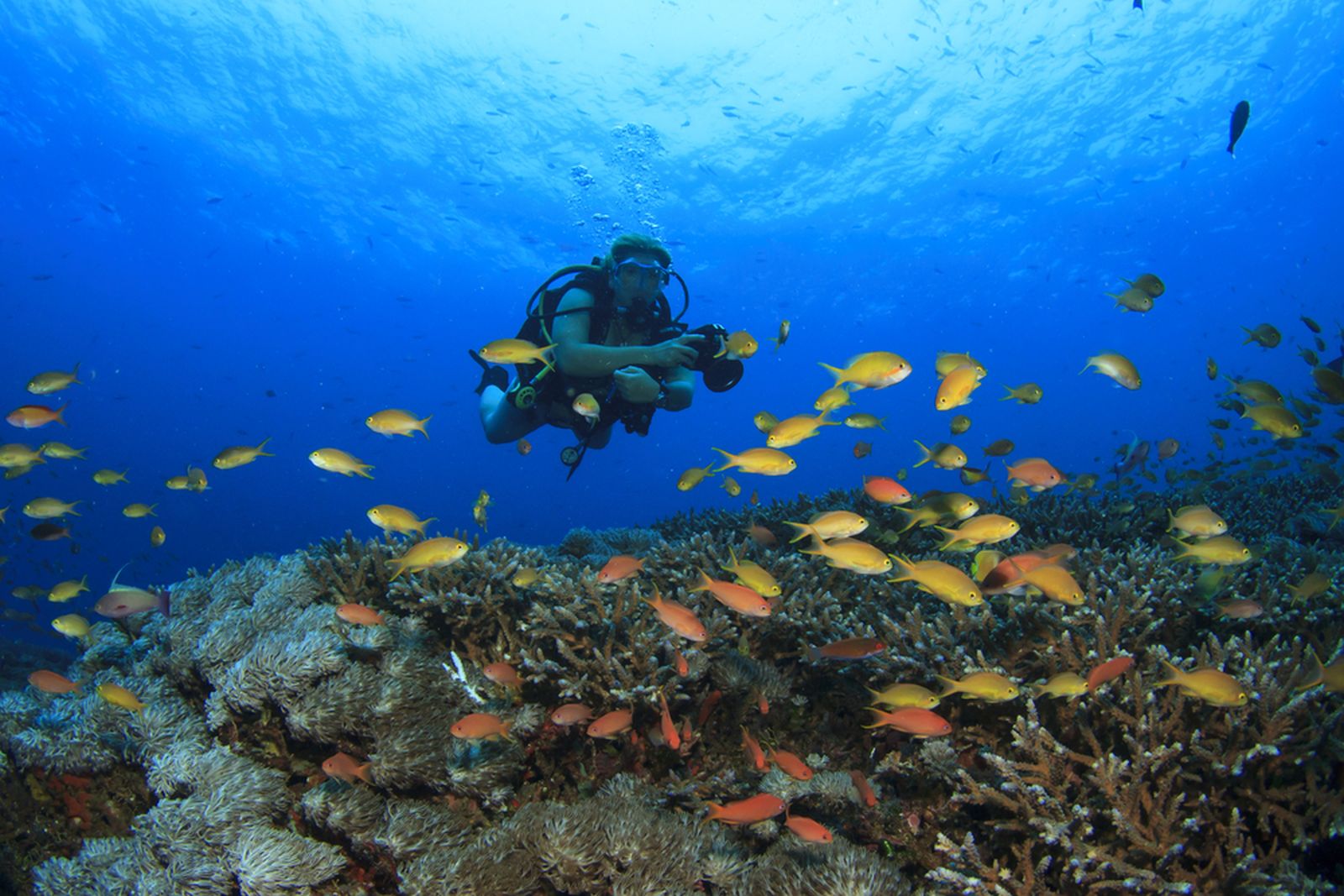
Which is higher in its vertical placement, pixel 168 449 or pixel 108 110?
pixel 168 449

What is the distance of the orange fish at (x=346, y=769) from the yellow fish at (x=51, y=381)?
251 inches

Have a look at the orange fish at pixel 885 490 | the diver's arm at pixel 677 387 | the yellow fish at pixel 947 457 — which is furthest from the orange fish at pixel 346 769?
the diver's arm at pixel 677 387

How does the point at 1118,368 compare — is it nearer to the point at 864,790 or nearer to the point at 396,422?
the point at 864,790

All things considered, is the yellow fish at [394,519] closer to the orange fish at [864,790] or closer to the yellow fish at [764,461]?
the yellow fish at [764,461]

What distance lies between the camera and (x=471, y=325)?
63375 mm

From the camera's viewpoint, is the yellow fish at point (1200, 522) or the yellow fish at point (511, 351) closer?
the yellow fish at point (1200, 522)

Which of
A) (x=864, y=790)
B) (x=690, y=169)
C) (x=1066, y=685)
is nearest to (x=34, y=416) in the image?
(x=864, y=790)

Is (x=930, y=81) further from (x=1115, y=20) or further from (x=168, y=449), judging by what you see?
(x=168, y=449)

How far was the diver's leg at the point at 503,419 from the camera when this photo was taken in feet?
25.2

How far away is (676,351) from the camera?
5.72m

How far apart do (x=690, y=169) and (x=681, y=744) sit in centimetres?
3734

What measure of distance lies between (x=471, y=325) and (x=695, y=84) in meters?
40.4

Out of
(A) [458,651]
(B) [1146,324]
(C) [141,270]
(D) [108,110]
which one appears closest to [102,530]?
(C) [141,270]

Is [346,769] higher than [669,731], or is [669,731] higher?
[669,731]
